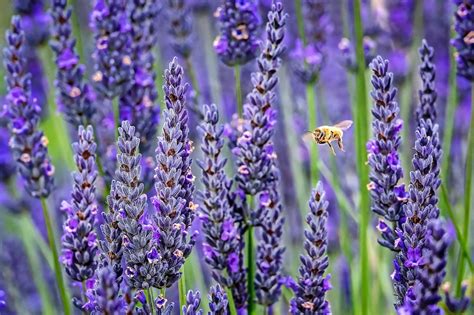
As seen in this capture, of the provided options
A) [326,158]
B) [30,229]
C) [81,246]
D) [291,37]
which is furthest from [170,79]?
[326,158]

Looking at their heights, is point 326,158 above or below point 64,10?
below

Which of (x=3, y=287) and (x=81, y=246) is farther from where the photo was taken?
(x=3, y=287)

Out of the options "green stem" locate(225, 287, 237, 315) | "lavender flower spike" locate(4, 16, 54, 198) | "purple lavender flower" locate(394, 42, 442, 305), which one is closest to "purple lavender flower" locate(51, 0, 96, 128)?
"lavender flower spike" locate(4, 16, 54, 198)

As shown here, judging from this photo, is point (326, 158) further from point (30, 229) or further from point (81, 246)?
point (81, 246)

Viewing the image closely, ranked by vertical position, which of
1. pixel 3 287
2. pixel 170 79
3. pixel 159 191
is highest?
pixel 170 79

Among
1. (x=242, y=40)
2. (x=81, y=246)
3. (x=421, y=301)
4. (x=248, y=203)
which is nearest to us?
(x=421, y=301)

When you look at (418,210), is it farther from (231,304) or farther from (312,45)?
→ (312,45)

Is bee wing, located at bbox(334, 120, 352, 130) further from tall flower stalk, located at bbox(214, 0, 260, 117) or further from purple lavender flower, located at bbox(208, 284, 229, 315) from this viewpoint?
purple lavender flower, located at bbox(208, 284, 229, 315)
